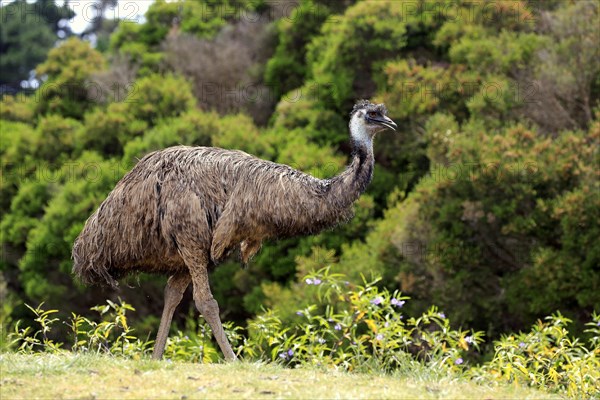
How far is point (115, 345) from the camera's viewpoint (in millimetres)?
9109

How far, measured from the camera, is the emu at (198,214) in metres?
8.48

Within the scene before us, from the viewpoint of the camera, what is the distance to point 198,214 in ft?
27.8

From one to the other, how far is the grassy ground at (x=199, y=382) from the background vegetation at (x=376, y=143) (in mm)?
5670

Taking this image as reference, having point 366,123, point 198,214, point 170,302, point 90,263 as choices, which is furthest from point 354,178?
point 90,263

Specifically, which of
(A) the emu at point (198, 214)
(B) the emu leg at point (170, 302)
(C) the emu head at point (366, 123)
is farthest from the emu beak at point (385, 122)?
(B) the emu leg at point (170, 302)

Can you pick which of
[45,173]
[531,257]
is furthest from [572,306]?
[45,173]

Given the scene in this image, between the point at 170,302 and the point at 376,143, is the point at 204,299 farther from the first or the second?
the point at 376,143

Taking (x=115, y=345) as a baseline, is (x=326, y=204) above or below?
above

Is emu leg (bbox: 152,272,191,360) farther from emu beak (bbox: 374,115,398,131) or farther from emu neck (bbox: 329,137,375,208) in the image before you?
emu beak (bbox: 374,115,398,131)

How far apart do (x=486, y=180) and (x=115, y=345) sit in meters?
8.65

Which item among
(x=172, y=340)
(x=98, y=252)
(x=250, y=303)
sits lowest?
(x=250, y=303)

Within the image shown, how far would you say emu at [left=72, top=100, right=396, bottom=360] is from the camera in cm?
848

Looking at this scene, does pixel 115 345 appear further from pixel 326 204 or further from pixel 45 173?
pixel 45 173

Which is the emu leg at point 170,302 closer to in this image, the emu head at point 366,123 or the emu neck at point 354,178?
the emu neck at point 354,178
